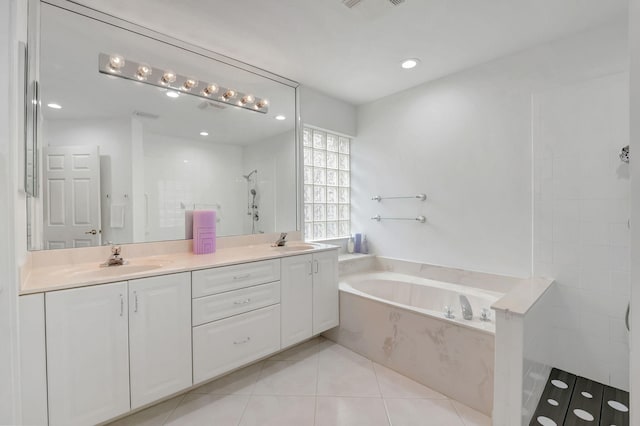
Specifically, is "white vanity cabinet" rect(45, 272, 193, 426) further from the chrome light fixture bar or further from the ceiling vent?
the ceiling vent

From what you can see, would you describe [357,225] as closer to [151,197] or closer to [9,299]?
[151,197]

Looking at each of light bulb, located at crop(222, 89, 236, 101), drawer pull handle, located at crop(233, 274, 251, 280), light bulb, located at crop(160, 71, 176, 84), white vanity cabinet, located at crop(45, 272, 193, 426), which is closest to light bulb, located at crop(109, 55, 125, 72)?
light bulb, located at crop(160, 71, 176, 84)

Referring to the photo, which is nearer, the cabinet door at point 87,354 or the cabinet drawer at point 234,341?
the cabinet door at point 87,354

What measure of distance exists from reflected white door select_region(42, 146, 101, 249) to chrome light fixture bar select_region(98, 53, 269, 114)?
58 cm

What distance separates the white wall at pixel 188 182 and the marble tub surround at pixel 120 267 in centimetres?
13

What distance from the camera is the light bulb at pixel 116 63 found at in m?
1.89

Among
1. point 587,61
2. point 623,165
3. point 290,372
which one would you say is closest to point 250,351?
point 290,372

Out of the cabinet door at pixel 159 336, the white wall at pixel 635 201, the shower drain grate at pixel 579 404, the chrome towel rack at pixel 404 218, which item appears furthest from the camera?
the chrome towel rack at pixel 404 218

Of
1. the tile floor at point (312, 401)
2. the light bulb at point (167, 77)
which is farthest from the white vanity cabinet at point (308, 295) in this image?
the light bulb at point (167, 77)

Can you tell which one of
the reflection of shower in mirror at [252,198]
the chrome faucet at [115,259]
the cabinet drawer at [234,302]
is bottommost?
the cabinet drawer at [234,302]

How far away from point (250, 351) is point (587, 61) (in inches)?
124

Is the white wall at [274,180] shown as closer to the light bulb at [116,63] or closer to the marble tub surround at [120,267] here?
the marble tub surround at [120,267]

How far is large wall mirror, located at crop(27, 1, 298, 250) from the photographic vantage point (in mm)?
1721

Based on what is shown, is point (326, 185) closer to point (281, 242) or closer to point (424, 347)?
point (281, 242)
